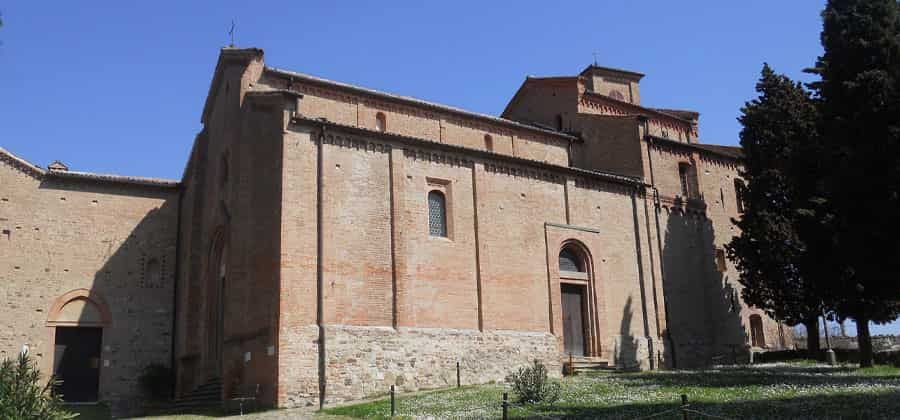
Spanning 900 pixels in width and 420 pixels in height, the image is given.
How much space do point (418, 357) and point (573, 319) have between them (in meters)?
6.55

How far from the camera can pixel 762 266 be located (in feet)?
83.8

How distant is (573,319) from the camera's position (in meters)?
24.9

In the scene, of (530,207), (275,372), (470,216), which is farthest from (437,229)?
(275,372)

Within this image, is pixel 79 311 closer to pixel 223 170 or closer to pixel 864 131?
pixel 223 170

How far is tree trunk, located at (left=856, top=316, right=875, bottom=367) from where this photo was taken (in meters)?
20.7

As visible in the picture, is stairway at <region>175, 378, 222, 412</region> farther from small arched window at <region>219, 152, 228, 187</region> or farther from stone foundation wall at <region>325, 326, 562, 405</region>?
small arched window at <region>219, 152, 228, 187</region>

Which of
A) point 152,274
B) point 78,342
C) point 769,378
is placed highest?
point 152,274

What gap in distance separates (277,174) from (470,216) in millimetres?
6107

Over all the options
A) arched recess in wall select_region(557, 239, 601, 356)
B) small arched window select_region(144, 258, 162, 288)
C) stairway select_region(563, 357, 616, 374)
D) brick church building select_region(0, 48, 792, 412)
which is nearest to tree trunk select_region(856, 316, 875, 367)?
brick church building select_region(0, 48, 792, 412)

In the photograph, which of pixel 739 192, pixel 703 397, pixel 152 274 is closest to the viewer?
pixel 703 397

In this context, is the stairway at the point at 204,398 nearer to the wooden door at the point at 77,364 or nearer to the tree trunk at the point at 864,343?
the wooden door at the point at 77,364

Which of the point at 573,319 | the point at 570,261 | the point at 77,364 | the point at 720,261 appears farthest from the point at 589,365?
the point at 77,364

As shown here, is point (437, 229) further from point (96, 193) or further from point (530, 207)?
point (96, 193)

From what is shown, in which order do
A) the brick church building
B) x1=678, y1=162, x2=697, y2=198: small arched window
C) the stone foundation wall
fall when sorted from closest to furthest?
the stone foundation wall
the brick church building
x1=678, y1=162, x2=697, y2=198: small arched window
